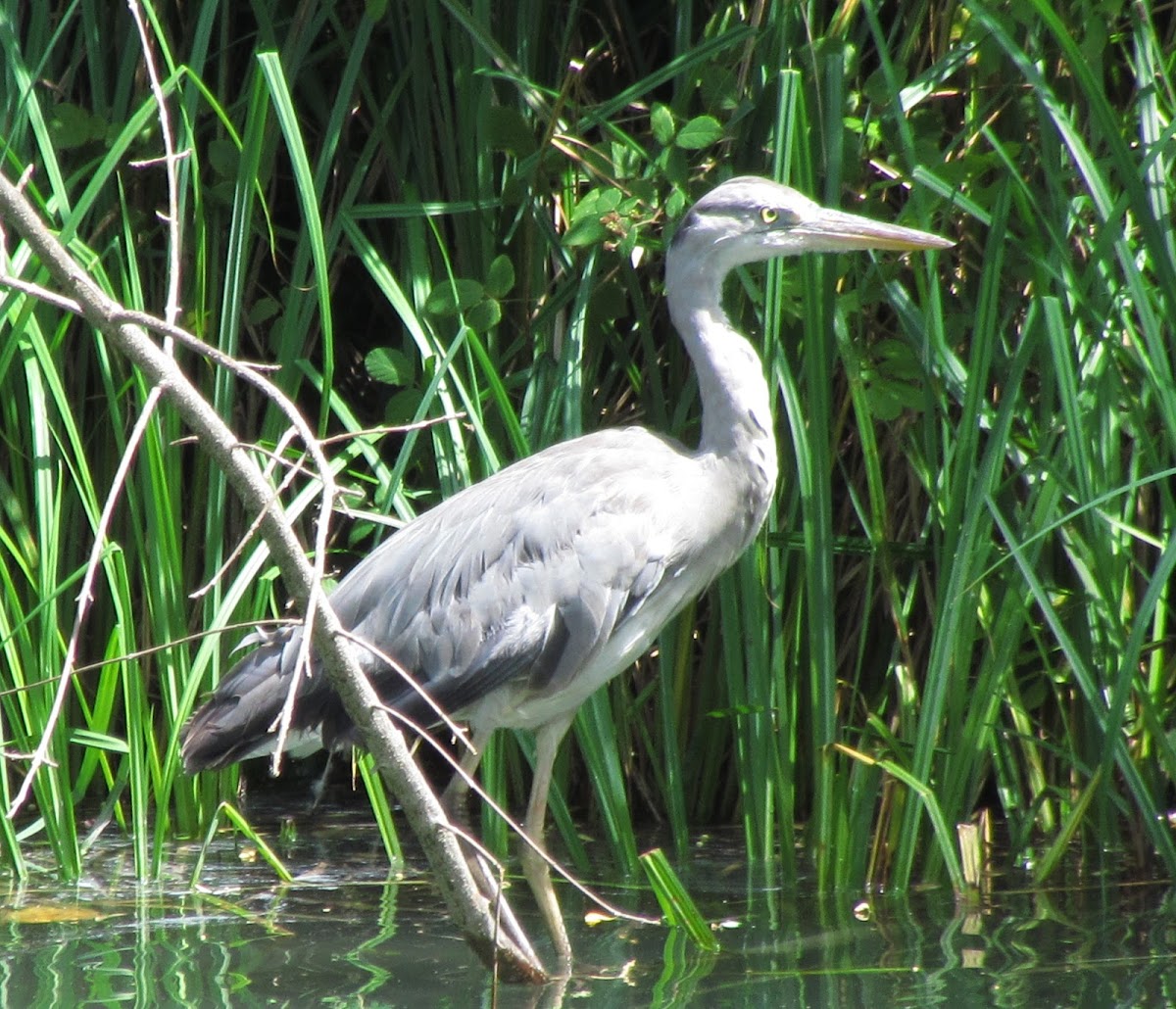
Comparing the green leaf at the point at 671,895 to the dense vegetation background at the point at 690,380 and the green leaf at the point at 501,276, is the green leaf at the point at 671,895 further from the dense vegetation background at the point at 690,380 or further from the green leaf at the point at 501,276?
the green leaf at the point at 501,276

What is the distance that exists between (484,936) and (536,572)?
3.11 ft

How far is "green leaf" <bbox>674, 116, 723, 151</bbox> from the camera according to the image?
346 centimetres

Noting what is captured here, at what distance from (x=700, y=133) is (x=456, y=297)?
27.1 inches

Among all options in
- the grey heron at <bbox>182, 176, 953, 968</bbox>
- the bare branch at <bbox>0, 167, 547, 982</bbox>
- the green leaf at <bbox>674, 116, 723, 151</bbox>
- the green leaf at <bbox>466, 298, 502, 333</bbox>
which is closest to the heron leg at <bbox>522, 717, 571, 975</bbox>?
the grey heron at <bbox>182, 176, 953, 968</bbox>

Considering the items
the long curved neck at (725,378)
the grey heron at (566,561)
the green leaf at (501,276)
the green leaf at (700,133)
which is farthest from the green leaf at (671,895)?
the green leaf at (700,133)

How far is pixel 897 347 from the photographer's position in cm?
355

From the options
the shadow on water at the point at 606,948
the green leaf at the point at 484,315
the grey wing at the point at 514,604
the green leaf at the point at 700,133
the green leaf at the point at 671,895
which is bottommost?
the shadow on water at the point at 606,948

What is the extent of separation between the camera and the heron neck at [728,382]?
3482mm

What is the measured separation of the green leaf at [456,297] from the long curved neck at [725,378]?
0.47 m

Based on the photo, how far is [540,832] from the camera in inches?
139

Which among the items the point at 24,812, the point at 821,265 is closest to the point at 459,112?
the point at 821,265

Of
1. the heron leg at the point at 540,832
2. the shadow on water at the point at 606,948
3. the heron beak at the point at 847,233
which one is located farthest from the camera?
the heron leg at the point at 540,832

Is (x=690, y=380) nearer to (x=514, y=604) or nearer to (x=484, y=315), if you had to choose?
(x=484, y=315)

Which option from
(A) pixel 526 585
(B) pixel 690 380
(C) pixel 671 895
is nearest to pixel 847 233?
(B) pixel 690 380
